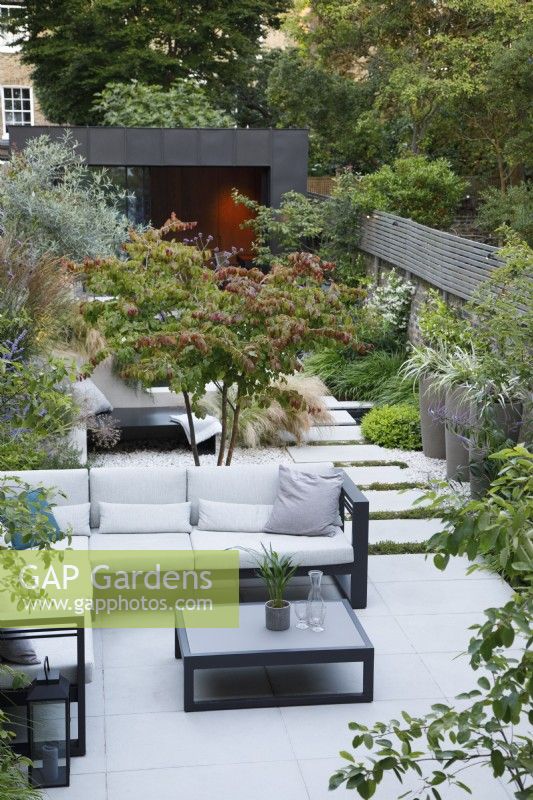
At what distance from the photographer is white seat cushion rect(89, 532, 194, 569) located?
285 inches

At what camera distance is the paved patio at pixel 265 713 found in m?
5.21

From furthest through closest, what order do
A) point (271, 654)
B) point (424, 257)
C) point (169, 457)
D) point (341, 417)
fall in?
point (424, 257)
point (341, 417)
point (169, 457)
point (271, 654)

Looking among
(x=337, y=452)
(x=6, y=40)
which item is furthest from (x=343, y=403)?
(x=6, y=40)

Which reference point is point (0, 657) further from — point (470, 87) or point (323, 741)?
point (470, 87)

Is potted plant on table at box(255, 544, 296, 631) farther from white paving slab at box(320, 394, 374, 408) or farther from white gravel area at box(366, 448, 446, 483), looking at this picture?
white paving slab at box(320, 394, 374, 408)

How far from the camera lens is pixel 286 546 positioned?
7258 millimetres

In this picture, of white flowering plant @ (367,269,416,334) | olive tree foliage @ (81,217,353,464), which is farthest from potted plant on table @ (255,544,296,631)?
white flowering plant @ (367,269,416,334)

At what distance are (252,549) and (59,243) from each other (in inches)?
303

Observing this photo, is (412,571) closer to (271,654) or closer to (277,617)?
(277,617)

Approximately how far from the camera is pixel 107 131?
17.7 m

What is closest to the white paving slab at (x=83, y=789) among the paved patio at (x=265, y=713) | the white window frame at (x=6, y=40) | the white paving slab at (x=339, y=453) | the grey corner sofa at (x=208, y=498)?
the paved patio at (x=265, y=713)

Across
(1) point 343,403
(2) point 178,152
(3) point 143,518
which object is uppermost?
(2) point 178,152

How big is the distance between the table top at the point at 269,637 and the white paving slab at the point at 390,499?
2811mm

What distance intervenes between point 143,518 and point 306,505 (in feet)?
3.80
